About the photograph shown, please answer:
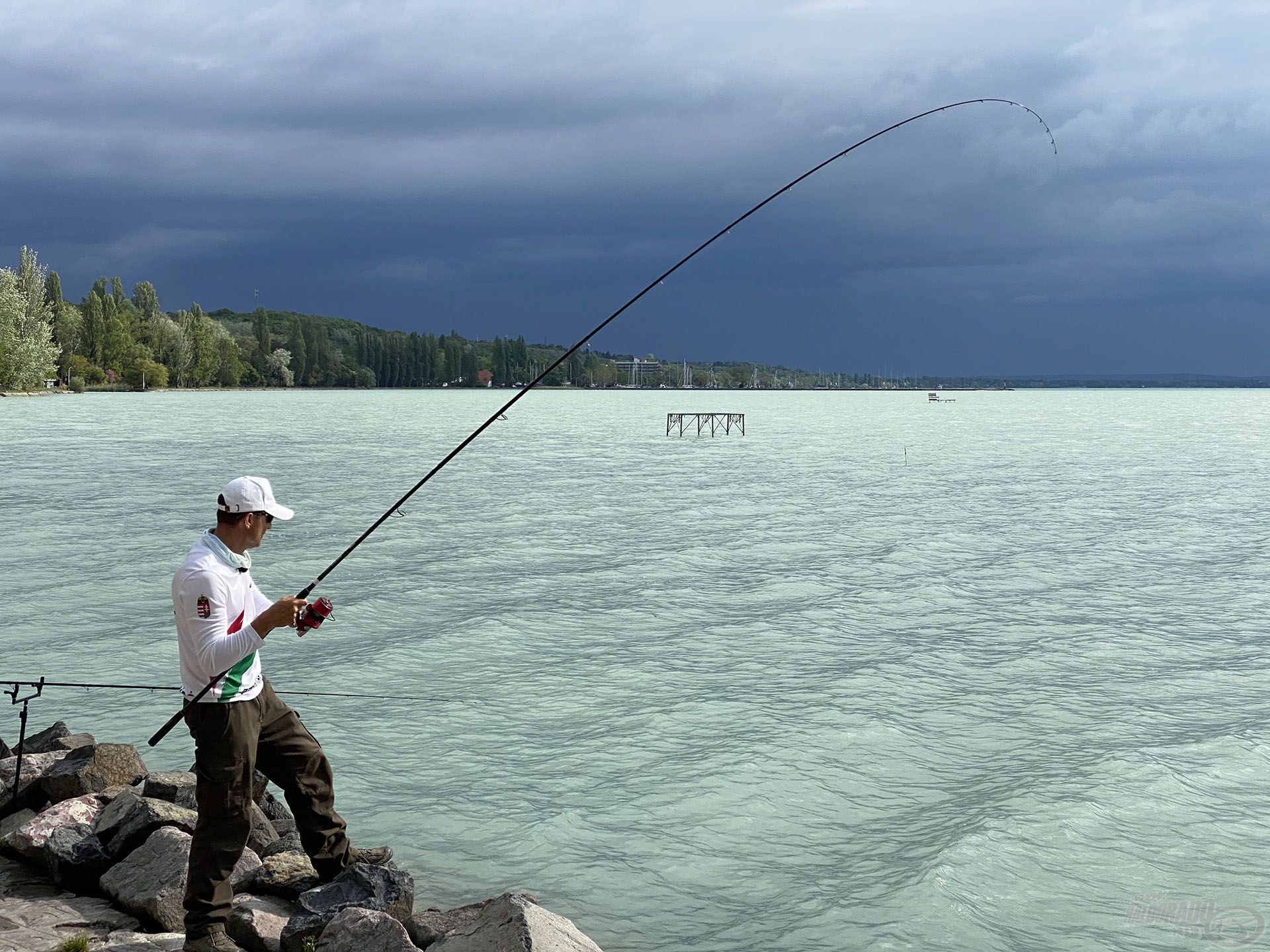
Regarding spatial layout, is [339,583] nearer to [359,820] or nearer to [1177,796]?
[359,820]

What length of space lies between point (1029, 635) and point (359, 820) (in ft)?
31.6

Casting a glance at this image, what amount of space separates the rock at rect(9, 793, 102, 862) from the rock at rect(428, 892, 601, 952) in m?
2.83

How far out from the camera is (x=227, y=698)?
521cm

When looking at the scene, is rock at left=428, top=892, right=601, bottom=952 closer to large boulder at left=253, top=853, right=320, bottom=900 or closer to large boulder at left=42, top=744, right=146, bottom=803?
large boulder at left=253, top=853, right=320, bottom=900

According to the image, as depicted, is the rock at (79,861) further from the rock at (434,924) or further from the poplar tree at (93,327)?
the poplar tree at (93,327)

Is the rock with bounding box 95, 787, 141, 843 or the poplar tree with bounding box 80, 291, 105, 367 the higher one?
the poplar tree with bounding box 80, 291, 105, 367

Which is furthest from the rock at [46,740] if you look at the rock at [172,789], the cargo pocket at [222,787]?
the cargo pocket at [222,787]

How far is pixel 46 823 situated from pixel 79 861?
58cm

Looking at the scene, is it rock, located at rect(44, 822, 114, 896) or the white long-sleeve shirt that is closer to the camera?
the white long-sleeve shirt

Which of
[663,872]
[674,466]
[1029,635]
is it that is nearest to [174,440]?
[674,466]

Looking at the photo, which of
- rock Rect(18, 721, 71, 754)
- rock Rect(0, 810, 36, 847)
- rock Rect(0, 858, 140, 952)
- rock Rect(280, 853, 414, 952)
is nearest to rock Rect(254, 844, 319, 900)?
rock Rect(280, 853, 414, 952)

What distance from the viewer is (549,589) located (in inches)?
739

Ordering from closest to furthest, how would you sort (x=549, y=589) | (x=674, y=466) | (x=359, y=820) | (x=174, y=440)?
1. (x=359, y=820)
2. (x=549, y=589)
3. (x=674, y=466)
4. (x=174, y=440)

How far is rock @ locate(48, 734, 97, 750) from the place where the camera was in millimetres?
8727
